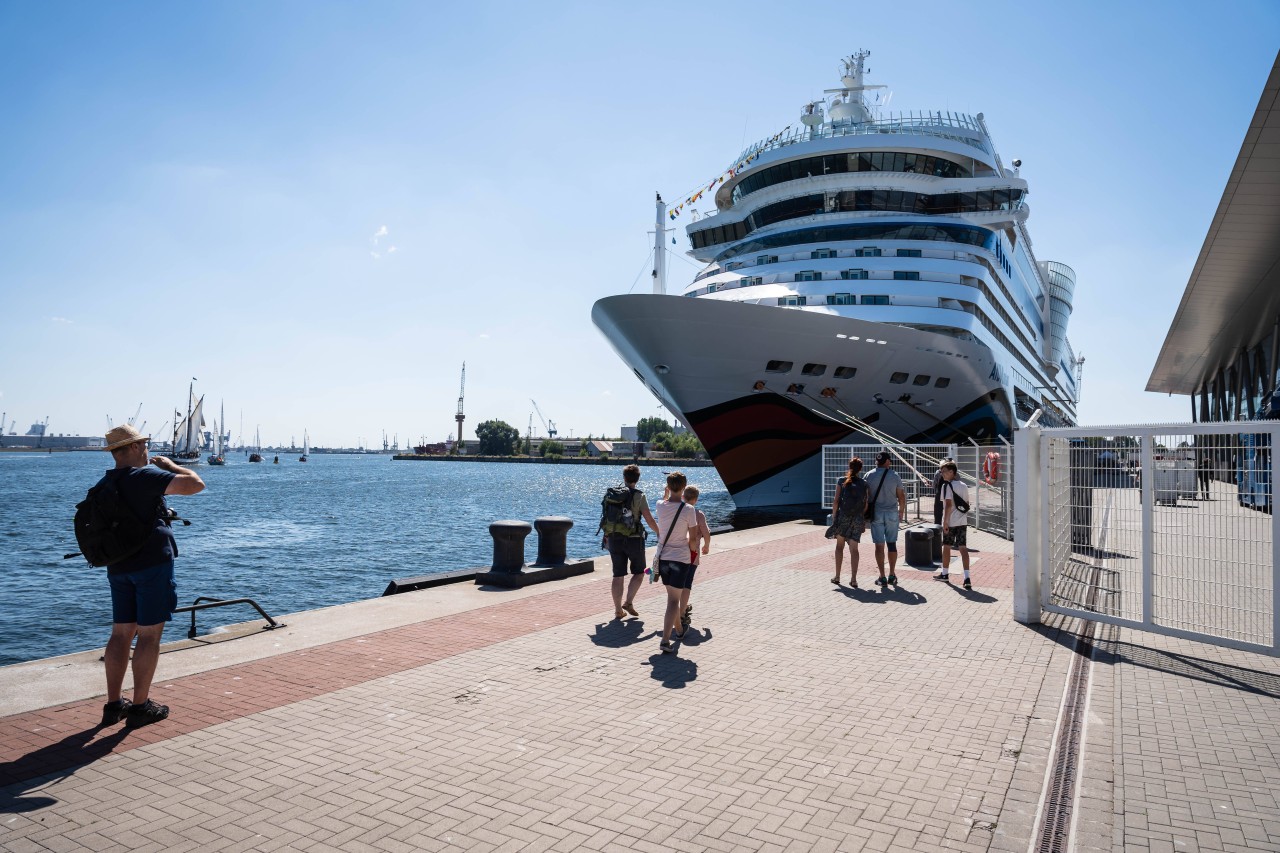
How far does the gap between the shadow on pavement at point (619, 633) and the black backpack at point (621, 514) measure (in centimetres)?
91

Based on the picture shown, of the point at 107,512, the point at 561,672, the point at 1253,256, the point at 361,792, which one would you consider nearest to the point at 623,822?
the point at 361,792

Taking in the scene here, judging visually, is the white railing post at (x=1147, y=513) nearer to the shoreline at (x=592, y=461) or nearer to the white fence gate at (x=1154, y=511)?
the white fence gate at (x=1154, y=511)

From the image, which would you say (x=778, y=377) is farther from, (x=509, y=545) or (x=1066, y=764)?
(x=1066, y=764)

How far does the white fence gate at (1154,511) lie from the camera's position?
655 centimetres

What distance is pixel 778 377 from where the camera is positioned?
22719 millimetres

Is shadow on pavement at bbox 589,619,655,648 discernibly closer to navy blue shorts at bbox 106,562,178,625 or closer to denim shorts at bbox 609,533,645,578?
denim shorts at bbox 609,533,645,578

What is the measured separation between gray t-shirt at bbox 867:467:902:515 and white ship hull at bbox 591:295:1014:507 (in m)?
→ 11.4

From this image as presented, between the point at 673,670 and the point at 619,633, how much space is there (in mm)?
1306

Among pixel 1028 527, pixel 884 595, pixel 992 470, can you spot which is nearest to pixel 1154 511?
pixel 1028 527

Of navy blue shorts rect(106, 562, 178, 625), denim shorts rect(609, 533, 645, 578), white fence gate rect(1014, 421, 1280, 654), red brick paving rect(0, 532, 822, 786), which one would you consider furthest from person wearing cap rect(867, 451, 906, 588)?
navy blue shorts rect(106, 562, 178, 625)

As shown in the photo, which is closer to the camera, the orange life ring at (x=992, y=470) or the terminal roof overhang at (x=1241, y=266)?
the terminal roof overhang at (x=1241, y=266)

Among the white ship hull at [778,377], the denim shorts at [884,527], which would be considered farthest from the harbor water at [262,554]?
the denim shorts at [884,527]

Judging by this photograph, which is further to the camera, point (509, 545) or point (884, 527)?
point (884, 527)

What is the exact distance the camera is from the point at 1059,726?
4996 millimetres
